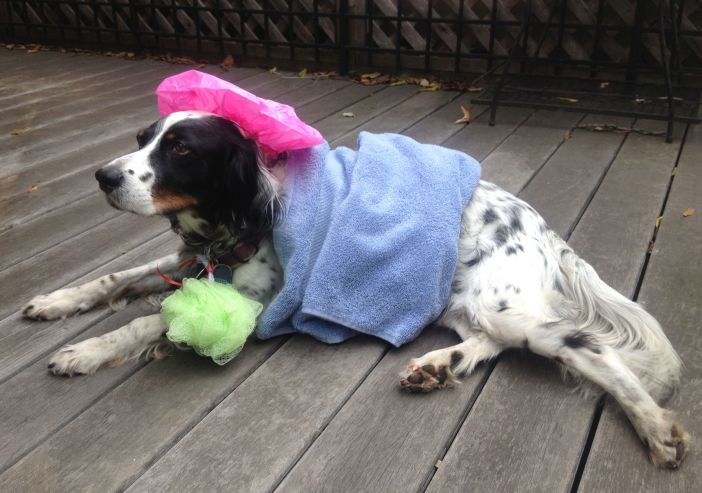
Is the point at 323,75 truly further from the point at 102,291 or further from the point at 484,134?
the point at 102,291

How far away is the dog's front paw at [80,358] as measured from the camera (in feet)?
6.50

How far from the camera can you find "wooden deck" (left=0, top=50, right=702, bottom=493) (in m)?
1.60

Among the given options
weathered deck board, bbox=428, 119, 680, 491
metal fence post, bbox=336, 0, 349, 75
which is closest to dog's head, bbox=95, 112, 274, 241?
weathered deck board, bbox=428, 119, 680, 491

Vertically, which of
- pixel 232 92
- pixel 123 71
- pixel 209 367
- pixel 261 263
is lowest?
pixel 123 71

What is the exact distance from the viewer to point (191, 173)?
201cm

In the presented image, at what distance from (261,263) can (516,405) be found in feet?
3.07

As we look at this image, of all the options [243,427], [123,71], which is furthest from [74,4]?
[243,427]

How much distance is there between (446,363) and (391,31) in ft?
14.0

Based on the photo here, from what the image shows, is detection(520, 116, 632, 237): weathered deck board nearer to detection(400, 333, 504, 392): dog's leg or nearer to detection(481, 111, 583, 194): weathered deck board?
detection(481, 111, 583, 194): weathered deck board

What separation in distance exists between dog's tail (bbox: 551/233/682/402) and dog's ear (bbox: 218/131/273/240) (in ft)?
3.24

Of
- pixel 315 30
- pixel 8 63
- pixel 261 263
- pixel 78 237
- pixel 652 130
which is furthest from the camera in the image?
pixel 8 63

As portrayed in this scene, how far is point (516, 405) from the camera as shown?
1.84m

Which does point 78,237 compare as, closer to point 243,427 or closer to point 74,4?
point 243,427

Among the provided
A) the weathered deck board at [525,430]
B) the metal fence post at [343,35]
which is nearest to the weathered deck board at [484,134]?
the weathered deck board at [525,430]
